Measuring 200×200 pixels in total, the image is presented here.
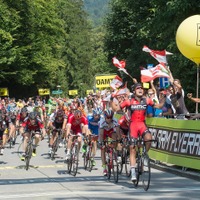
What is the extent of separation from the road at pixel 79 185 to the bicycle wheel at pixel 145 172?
0.50ft

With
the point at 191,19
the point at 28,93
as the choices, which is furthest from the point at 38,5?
the point at 191,19

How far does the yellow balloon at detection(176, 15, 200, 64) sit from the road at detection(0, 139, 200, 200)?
3672 mm

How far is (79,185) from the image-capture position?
12.7 m

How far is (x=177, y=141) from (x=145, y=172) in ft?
10.0

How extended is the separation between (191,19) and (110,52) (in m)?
40.7

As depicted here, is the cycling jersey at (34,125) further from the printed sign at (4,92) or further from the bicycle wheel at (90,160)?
the printed sign at (4,92)

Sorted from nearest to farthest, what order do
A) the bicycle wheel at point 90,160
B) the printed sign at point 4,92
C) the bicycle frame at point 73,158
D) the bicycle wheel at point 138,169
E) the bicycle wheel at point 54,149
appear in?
the bicycle wheel at point 138,169 → the bicycle frame at point 73,158 → the bicycle wheel at point 90,160 → the bicycle wheel at point 54,149 → the printed sign at point 4,92

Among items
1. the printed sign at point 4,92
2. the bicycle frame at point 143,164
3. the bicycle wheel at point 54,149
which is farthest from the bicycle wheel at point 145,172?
the printed sign at point 4,92

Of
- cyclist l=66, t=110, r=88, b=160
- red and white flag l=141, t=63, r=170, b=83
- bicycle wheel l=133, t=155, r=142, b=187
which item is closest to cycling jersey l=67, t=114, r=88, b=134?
cyclist l=66, t=110, r=88, b=160

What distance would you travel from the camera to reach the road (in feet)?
36.1

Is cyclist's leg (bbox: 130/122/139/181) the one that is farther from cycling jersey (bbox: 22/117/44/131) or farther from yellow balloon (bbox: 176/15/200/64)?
cycling jersey (bbox: 22/117/44/131)

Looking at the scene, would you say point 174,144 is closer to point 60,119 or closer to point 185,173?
point 185,173

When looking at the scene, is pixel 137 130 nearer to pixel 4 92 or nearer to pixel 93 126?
pixel 93 126

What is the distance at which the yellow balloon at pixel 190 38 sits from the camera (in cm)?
1677
